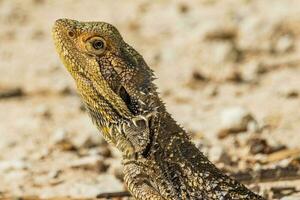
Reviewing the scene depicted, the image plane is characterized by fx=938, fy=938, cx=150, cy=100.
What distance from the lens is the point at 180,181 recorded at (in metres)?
5.57

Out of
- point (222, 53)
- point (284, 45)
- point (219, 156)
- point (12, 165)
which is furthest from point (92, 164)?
point (284, 45)

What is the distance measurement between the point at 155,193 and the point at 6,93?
5.13 meters

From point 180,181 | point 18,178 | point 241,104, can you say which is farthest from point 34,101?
point 180,181

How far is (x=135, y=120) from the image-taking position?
5.79 metres

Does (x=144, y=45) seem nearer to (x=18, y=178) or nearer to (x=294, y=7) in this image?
(x=294, y=7)

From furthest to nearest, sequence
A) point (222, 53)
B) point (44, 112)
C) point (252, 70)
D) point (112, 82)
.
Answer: point (222, 53) < point (252, 70) < point (44, 112) < point (112, 82)

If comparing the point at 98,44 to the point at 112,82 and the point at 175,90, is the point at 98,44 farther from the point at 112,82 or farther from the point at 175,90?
the point at 175,90

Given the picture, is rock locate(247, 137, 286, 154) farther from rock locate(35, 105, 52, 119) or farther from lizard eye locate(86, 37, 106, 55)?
rock locate(35, 105, 52, 119)

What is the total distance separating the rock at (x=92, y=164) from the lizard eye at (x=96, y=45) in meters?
1.65

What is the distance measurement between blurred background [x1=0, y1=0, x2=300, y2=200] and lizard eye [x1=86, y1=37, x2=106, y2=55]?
1334mm

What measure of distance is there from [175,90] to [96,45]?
4491 millimetres

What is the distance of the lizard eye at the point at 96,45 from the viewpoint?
19.5 ft

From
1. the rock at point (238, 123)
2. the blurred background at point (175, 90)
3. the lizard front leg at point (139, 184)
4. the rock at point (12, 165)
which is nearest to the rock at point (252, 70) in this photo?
the blurred background at point (175, 90)

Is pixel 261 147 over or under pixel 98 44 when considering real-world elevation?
over
